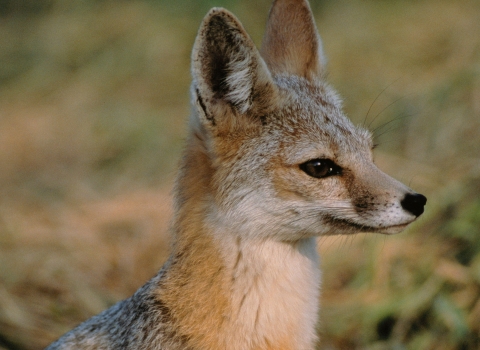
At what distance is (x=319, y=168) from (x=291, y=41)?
106cm

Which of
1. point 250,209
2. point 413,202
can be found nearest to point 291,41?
point 250,209

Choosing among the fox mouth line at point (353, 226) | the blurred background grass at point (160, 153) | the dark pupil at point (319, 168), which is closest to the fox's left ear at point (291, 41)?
the blurred background grass at point (160, 153)

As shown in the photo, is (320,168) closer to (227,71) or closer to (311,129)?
(311,129)

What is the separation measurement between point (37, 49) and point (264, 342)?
26.0 ft

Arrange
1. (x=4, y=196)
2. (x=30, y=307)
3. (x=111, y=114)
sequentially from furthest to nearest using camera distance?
(x=111, y=114)
(x=4, y=196)
(x=30, y=307)

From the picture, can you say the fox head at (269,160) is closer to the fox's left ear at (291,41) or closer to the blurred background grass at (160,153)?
the fox's left ear at (291,41)

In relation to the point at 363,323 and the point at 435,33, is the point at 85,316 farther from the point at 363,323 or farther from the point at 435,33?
the point at 435,33

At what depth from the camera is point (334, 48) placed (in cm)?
919

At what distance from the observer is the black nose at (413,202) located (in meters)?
3.07

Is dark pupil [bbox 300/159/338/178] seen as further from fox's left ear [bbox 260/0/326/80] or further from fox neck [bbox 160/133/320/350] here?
fox's left ear [bbox 260/0/326/80]

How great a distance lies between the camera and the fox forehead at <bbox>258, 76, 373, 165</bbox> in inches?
128

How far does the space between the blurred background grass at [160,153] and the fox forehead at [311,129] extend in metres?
0.76

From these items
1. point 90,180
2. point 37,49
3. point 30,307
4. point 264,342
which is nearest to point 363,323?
point 264,342

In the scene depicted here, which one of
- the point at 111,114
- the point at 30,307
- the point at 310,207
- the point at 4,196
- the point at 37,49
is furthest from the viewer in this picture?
the point at 37,49
